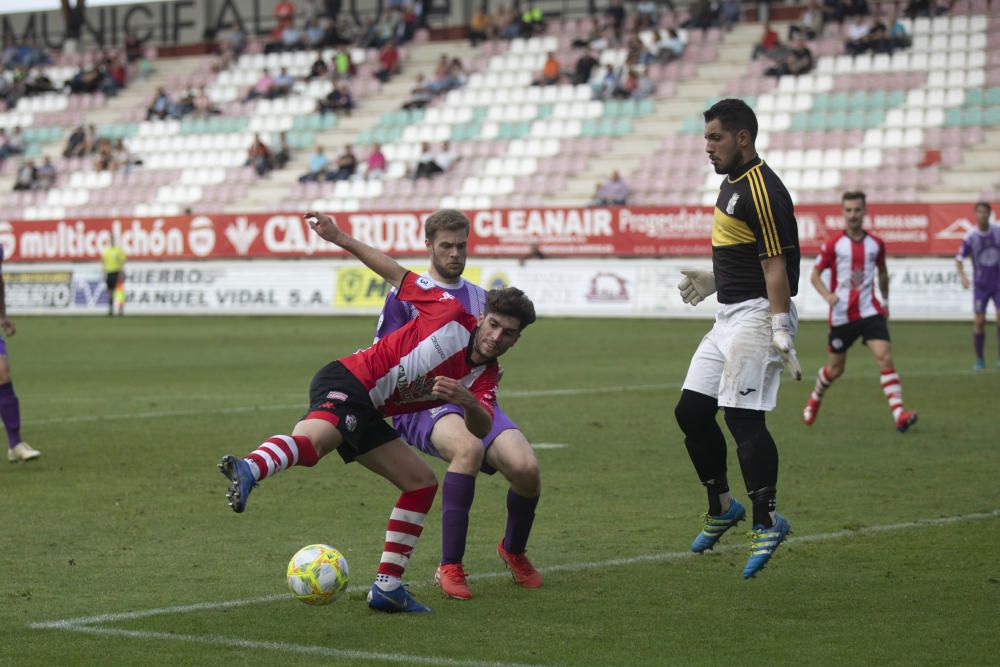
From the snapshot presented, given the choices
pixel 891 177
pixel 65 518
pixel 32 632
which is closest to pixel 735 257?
pixel 32 632

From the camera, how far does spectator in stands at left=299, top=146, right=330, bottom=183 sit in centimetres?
4244

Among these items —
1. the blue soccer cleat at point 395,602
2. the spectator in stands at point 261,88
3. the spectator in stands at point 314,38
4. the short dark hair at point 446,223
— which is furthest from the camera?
the spectator in stands at point 314,38

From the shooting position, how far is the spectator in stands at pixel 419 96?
44031 millimetres

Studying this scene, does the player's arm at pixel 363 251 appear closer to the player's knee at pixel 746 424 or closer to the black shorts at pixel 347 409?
the black shorts at pixel 347 409

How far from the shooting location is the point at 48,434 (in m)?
13.7

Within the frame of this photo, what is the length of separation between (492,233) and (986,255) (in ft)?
57.3

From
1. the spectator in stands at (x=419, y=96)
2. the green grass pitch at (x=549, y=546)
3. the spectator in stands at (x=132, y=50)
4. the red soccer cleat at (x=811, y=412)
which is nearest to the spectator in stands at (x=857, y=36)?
→ the spectator in stands at (x=419, y=96)

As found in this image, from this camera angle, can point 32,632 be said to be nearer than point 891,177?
Yes

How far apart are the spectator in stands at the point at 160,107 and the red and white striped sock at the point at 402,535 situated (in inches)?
1701

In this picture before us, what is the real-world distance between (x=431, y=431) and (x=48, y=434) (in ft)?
25.2

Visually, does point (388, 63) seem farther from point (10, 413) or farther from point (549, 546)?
point (549, 546)

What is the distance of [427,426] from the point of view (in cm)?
705

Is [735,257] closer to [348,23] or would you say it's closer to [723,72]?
[723,72]

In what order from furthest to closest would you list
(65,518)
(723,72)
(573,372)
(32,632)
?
(723,72) → (573,372) → (65,518) → (32,632)
